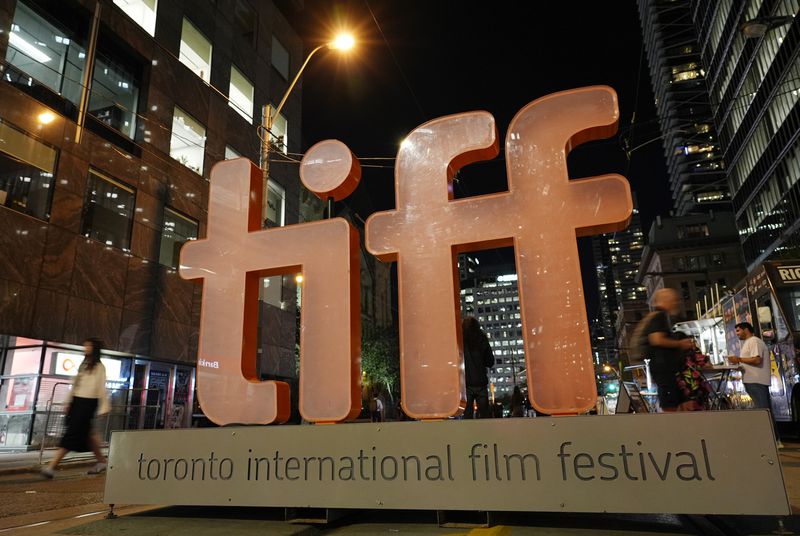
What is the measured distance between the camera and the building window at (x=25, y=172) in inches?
498

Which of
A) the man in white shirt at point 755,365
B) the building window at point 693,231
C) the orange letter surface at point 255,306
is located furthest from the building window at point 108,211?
the building window at point 693,231

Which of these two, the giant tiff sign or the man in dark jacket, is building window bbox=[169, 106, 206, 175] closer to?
the man in dark jacket

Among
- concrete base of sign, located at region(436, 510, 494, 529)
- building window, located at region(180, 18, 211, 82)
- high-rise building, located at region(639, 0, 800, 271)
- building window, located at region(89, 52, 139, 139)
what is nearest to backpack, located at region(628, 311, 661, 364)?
concrete base of sign, located at region(436, 510, 494, 529)

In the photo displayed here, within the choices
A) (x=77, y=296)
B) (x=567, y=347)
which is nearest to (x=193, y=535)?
(x=567, y=347)

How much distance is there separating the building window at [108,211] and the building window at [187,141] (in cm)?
271

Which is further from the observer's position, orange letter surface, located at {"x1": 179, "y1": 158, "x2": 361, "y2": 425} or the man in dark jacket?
the man in dark jacket

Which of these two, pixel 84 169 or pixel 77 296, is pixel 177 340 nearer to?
pixel 77 296

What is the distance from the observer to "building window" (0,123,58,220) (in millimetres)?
12648

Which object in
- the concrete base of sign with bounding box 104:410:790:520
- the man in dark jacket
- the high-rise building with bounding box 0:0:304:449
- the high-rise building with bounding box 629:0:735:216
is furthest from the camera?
the high-rise building with bounding box 629:0:735:216

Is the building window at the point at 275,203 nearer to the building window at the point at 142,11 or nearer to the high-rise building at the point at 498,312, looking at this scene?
the building window at the point at 142,11

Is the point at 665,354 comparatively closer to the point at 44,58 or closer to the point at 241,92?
the point at 44,58

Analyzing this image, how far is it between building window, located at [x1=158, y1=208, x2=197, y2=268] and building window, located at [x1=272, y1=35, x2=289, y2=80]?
36.4 ft

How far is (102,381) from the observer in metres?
7.18

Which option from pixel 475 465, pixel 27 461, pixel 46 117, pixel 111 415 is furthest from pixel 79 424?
pixel 46 117
